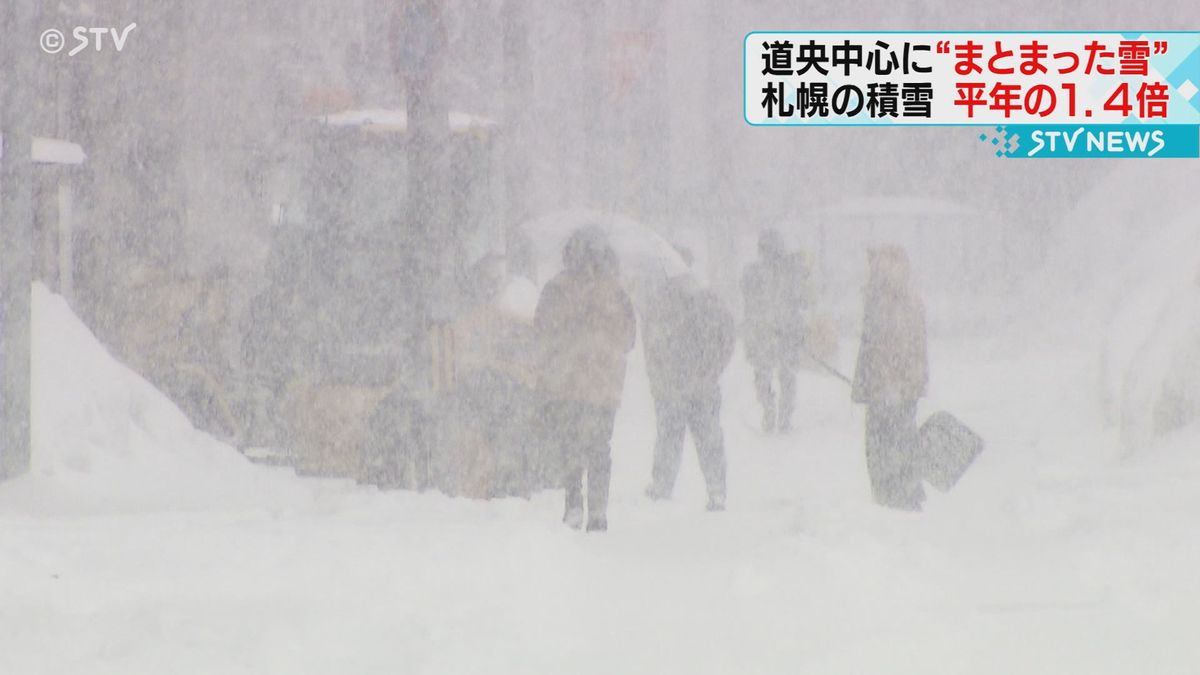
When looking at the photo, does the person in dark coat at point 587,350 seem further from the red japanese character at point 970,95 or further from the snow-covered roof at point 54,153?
the snow-covered roof at point 54,153

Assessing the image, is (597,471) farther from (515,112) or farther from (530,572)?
(515,112)

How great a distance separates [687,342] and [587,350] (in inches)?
52.9

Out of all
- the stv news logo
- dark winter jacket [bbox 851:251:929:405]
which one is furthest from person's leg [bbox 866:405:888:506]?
the stv news logo

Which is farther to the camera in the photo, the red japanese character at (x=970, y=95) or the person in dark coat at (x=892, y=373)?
the red japanese character at (x=970, y=95)

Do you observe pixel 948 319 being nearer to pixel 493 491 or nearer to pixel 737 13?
pixel 737 13

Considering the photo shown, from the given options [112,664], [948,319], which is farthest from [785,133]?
[112,664]

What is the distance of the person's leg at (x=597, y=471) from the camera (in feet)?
21.6

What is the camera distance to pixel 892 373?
7.34 metres

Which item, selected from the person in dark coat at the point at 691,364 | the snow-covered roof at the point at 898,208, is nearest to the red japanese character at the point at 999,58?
the person in dark coat at the point at 691,364

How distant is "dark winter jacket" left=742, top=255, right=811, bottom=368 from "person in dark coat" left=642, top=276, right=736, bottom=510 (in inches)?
144

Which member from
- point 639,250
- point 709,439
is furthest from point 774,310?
point 709,439

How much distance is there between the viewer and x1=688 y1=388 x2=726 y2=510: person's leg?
779 centimetres


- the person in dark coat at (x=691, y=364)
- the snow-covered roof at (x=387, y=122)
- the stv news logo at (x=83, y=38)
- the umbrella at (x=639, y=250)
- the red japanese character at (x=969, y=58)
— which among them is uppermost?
the stv news logo at (x=83, y=38)

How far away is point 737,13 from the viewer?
1186 inches
